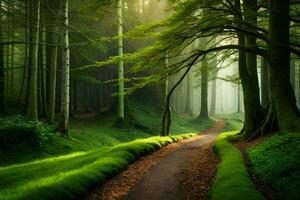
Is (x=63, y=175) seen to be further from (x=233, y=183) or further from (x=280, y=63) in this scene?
(x=280, y=63)

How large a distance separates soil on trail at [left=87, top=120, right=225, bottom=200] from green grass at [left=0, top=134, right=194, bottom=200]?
14.0 inches

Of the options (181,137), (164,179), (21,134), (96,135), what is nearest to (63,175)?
(164,179)

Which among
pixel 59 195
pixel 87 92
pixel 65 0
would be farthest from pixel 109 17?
pixel 59 195

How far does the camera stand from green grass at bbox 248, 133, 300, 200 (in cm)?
869

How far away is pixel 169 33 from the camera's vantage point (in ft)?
46.3

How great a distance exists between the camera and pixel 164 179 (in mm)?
11734

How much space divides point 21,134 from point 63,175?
7216 millimetres

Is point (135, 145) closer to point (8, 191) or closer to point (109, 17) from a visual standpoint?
point (8, 191)

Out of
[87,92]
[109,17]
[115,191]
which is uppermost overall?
[109,17]

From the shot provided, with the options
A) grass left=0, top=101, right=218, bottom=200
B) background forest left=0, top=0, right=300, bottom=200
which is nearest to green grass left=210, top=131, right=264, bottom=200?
background forest left=0, top=0, right=300, bottom=200

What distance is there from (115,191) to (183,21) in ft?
22.9

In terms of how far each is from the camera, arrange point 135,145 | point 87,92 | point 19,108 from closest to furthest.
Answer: point 135,145
point 19,108
point 87,92

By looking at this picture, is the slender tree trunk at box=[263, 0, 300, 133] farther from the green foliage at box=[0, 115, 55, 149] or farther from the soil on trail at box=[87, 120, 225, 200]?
the green foliage at box=[0, 115, 55, 149]

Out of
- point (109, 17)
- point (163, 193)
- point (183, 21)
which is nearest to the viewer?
point (163, 193)
